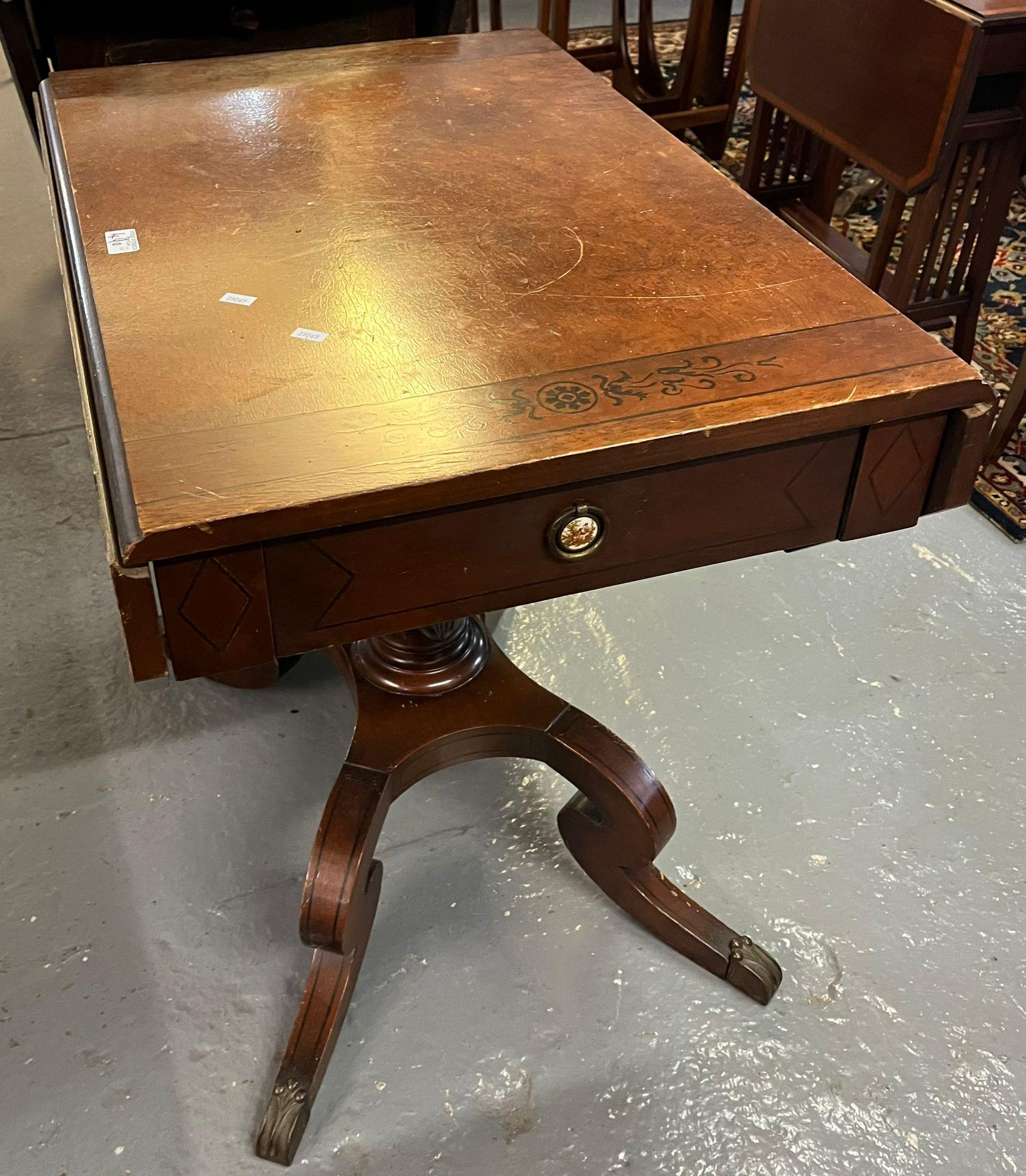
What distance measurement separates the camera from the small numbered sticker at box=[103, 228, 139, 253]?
97 cm

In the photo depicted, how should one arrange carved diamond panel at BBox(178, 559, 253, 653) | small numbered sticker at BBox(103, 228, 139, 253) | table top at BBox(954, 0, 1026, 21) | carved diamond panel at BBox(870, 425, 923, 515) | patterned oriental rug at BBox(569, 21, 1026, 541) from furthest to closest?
patterned oriental rug at BBox(569, 21, 1026, 541)
table top at BBox(954, 0, 1026, 21)
small numbered sticker at BBox(103, 228, 139, 253)
carved diamond panel at BBox(870, 425, 923, 515)
carved diamond panel at BBox(178, 559, 253, 653)

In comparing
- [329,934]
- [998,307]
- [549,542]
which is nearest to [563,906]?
[329,934]

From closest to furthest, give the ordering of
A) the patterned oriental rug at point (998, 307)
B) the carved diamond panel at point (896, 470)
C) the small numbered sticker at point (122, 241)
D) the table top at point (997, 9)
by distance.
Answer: the carved diamond panel at point (896, 470) → the small numbered sticker at point (122, 241) → the table top at point (997, 9) → the patterned oriental rug at point (998, 307)

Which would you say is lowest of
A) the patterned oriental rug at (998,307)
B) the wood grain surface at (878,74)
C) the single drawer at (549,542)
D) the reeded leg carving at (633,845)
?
the patterned oriental rug at (998,307)

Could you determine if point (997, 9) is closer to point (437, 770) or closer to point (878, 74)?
point (878, 74)

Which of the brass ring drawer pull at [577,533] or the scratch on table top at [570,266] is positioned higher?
the scratch on table top at [570,266]

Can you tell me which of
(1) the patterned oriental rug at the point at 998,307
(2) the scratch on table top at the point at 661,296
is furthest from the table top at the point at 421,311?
(1) the patterned oriental rug at the point at 998,307

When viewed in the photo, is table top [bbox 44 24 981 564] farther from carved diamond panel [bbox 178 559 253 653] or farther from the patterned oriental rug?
the patterned oriental rug

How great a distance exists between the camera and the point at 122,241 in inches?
38.8

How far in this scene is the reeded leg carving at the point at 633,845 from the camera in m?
1.07

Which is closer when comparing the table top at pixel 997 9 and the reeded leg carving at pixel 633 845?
the reeded leg carving at pixel 633 845

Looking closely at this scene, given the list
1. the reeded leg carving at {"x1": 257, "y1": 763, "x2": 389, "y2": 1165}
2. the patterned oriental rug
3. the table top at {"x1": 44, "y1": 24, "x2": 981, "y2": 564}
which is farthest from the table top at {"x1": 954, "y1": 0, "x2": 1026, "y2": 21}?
the reeded leg carving at {"x1": 257, "y1": 763, "x2": 389, "y2": 1165}

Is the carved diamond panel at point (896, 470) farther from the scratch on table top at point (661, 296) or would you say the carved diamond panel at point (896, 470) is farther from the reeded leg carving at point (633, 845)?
the reeded leg carving at point (633, 845)

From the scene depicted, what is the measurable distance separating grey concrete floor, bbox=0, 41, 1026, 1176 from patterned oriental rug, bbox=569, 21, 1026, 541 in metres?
0.19
